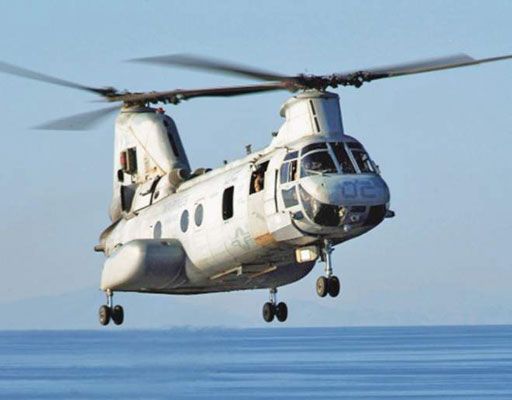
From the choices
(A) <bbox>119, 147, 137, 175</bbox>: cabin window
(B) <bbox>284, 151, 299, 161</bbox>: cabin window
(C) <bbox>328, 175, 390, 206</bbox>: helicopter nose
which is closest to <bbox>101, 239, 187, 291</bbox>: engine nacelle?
(A) <bbox>119, 147, 137, 175</bbox>: cabin window

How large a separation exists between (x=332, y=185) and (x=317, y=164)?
1100 millimetres

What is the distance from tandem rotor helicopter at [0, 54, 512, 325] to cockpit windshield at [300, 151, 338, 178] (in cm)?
2

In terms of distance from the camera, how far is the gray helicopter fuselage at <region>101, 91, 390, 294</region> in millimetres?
37594

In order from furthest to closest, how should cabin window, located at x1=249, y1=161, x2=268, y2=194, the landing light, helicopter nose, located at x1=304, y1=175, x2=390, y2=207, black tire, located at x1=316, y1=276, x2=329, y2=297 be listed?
cabin window, located at x1=249, y1=161, x2=268, y2=194 < the landing light < black tire, located at x1=316, y1=276, x2=329, y2=297 < helicopter nose, located at x1=304, y1=175, x2=390, y2=207

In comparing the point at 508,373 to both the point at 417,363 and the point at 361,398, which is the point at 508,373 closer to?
the point at 417,363

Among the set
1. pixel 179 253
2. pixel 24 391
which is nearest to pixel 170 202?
pixel 179 253

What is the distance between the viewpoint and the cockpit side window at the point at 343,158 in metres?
38.0

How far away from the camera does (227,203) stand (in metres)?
41.0

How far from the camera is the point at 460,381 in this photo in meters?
117

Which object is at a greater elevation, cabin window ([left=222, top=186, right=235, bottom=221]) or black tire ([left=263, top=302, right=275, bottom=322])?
cabin window ([left=222, top=186, right=235, bottom=221])

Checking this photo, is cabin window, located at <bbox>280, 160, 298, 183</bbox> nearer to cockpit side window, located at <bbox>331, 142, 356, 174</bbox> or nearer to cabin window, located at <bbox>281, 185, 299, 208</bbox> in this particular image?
cabin window, located at <bbox>281, 185, 299, 208</bbox>

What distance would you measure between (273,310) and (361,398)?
191 feet

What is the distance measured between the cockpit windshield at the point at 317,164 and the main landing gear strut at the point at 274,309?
6797mm

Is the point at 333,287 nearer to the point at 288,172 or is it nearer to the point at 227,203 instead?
the point at 288,172
